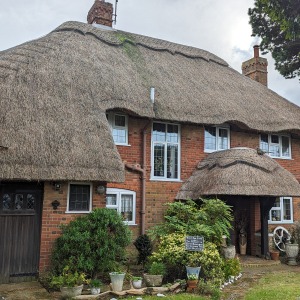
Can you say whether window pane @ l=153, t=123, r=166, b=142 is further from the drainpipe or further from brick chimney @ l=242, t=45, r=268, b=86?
brick chimney @ l=242, t=45, r=268, b=86

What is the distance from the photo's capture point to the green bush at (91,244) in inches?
359

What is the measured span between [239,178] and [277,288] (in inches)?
155

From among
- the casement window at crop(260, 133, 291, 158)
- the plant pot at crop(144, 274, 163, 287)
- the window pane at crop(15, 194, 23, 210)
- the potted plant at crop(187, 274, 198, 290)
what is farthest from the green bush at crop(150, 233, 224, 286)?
the casement window at crop(260, 133, 291, 158)

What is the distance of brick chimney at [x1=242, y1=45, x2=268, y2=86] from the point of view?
2077 centimetres

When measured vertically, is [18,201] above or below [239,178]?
below

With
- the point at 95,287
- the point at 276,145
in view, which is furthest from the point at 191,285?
the point at 276,145

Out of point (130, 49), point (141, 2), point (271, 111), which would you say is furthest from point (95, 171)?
point (271, 111)

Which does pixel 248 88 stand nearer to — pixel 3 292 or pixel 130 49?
pixel 130 49

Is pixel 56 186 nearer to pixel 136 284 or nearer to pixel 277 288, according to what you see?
pixel 136 284

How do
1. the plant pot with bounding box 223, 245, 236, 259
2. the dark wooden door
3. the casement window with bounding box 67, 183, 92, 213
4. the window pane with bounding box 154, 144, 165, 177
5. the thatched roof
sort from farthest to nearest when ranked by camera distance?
the window pane with bounding box 154, 144, 165, 177 < the thatched roof < the plant pot with bounding box 223, 245, 236, 259 < the casement window with bounding box 67, 183, 92, 213 < the dark wooden door

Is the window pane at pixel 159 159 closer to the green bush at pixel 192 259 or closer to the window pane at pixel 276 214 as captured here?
the green bush at pixel 192 259

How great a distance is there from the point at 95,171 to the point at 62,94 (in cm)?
297

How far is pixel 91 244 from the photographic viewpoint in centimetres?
926

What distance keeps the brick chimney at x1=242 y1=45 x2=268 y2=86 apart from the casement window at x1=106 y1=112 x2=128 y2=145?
10.9 metres
